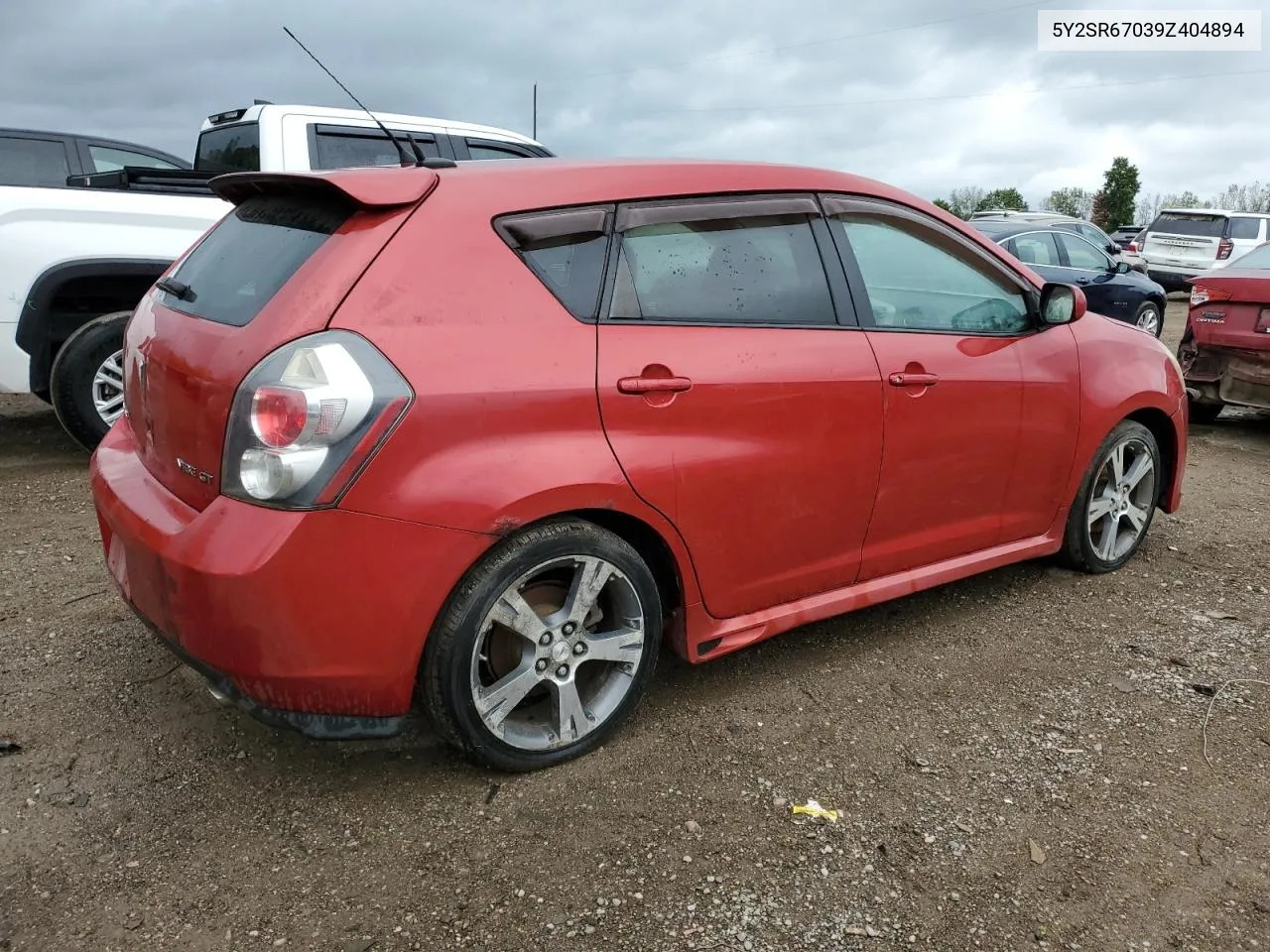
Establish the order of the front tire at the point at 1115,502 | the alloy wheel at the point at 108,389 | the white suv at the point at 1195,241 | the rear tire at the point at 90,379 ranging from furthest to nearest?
the white suv at the point at 1195,241 < the alloy wheel at the point at 108,389 < the rear tire at the point at 90,379 < the front tire at the point at 1115,502

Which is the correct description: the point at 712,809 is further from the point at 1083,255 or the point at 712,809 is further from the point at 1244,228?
the point at 1244,228

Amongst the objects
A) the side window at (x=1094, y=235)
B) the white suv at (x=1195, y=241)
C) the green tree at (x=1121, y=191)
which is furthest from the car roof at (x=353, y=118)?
the green tree at (x=1121, y=191)

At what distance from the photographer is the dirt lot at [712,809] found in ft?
7.18

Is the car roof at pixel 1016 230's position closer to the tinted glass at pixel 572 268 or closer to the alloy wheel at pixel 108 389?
the alloy wheel at pixel 108 389

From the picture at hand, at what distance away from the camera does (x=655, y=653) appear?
2832 mm

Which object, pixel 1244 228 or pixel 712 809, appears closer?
pixel 712 809

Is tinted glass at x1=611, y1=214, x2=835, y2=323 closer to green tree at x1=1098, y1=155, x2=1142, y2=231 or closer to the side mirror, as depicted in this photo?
the side mirror

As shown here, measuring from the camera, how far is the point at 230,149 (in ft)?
21.7

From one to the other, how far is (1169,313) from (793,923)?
1796cm

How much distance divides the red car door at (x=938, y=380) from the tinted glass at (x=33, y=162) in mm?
5864

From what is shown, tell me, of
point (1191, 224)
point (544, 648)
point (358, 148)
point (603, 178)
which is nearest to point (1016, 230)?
point (358, 148)

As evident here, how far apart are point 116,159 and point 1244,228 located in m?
19.1

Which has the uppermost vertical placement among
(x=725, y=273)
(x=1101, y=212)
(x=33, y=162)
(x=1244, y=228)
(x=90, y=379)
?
(x=1101, y=212)

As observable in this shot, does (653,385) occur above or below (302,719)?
above
